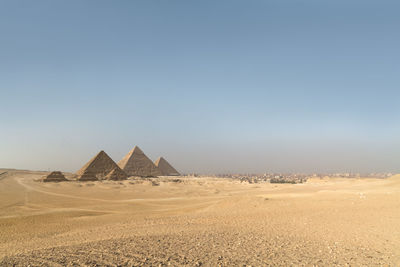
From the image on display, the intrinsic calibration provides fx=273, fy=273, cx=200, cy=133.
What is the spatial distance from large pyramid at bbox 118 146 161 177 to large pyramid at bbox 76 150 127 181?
61.8ft

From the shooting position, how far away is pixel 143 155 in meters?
91.2

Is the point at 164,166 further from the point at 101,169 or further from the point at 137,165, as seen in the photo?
the point at 101,169

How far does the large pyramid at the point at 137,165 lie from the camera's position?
85994 mm

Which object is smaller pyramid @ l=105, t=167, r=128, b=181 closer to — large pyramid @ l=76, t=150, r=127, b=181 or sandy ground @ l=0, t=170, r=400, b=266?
large pyramid @ l=76, t=150, r=127, b=181

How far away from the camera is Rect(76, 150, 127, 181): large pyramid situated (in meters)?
60.7

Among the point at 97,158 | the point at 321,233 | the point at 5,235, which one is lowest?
the point at 5,235

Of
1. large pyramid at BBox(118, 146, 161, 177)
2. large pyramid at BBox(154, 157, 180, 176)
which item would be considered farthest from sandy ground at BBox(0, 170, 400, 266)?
large pyramid at BBox(154, 157, 180, 176)

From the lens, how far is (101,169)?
65125 mm

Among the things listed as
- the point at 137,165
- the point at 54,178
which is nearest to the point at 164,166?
the point at 137,165

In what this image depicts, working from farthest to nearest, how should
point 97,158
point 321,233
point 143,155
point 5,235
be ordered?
point 143,155 < point 97,158 < point 5,235 < point 321,233

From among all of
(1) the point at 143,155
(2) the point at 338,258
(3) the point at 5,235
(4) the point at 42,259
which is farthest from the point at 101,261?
(1) the point at 143,155

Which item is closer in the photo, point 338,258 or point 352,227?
point 338,258

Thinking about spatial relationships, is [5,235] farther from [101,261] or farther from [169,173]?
[169,173]

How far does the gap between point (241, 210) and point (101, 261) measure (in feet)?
42.8
